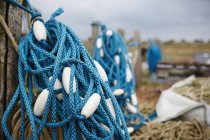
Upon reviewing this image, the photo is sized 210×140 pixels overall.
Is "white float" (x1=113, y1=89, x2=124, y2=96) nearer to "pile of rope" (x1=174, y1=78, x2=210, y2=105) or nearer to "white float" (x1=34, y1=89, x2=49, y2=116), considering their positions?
"pile of rope" (x1=174, y1=78, x2=210, y2=105)

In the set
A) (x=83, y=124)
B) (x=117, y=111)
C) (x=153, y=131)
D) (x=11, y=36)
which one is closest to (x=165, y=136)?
(x=153, y=131)

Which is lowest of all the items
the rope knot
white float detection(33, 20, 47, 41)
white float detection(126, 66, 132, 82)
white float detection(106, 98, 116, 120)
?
white float detection(126, 66, 132, 82)

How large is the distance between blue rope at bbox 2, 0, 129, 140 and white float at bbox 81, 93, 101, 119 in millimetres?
25

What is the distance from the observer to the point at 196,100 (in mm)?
4578

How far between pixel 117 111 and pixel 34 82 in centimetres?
60

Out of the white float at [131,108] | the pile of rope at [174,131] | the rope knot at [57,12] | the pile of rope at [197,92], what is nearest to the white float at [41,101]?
the rope knot at [57,12]

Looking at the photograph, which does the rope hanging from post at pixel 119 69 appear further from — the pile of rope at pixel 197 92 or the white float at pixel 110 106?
the white float at pixel 110 106

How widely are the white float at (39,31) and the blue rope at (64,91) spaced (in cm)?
5

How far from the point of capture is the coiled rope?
3.81 m

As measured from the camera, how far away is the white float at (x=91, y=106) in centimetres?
171

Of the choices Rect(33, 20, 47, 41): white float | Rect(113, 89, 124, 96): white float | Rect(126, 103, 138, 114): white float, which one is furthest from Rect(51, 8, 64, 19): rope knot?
Rect(126, 103, 138, 114): white float

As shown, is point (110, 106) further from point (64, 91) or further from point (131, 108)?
point (131, 108)

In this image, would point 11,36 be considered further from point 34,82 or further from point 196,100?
point 196,100

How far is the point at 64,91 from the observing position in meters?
1.81
